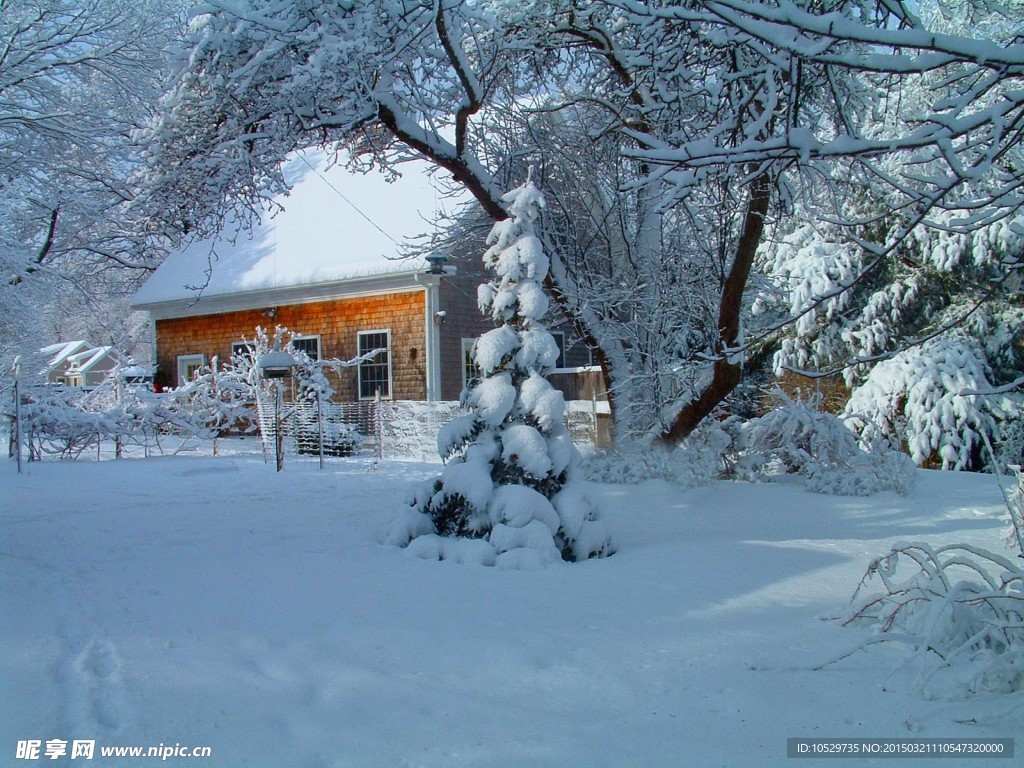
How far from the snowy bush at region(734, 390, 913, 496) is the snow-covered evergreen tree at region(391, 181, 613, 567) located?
178 inches

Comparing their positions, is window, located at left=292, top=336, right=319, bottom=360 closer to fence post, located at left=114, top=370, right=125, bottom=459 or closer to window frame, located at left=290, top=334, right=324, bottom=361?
window frame, located at left=290, top=334, right=324, bottom=361

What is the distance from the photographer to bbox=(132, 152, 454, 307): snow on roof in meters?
18.5

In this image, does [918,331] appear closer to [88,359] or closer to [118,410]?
[118,410]

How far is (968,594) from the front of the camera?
165 inches

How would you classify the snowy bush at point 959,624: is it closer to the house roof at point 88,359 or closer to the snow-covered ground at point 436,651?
the snow-covered ground at point 436,651

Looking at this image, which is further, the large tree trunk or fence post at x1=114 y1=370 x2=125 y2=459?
fence post at x1=114 y1=370 x2=125 y2=459

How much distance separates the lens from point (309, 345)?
19.9 m

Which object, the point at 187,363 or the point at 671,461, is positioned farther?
the point at 187,363

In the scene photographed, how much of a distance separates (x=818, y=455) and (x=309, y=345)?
1273cm

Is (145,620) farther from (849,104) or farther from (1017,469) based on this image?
(849,104)

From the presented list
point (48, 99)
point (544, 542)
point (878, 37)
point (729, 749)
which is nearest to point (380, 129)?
point (48, 99)

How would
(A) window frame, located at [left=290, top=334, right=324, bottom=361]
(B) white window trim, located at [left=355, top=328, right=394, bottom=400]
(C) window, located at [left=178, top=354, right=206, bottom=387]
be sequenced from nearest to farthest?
(B) white window trim, located at [left=355, top=328, right=394, bottom=400] < (A) window frame, located at [left=290, top=334, right=324, bottom=361] < (C) window, located at [left=178, top=354, right=206, bottom=387]

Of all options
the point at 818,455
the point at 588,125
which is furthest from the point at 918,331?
the point at 588,125

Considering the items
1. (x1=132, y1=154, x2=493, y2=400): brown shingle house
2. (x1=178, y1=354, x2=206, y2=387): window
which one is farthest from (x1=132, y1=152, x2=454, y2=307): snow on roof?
(x1=178, y1=354, x2=206, y2=387): window
